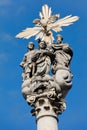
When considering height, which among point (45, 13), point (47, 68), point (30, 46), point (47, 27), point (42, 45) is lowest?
point (47, 68)

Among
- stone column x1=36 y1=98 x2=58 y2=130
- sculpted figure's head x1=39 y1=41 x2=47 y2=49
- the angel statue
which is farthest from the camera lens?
the angel statue

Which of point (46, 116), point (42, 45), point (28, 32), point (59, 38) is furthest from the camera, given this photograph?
point (28, 32)

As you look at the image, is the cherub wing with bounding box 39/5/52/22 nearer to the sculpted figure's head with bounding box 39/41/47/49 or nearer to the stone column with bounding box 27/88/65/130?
the sculpted figure's head with bounding box 39/41/47/49

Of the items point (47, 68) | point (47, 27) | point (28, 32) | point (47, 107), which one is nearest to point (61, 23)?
point (47, 27)

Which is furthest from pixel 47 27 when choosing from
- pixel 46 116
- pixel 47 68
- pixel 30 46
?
pixel 46 116

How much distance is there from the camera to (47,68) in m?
20.1

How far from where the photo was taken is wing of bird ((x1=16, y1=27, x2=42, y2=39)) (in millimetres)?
21770

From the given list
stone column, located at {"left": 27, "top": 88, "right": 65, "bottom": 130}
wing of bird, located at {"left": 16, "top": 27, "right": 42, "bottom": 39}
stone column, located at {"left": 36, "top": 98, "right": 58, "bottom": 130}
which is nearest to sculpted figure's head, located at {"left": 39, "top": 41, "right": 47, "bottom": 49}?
wing of bird, located at {"left": 16, "top": 27, "right": 42, "bottom": 39}

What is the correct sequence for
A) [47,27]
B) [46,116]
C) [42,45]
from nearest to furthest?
[46,116] → [42,45] → [47,27]

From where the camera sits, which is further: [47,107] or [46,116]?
[47,107]

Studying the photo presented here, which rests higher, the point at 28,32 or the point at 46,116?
the point at 28,32

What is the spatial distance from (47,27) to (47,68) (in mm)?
2263

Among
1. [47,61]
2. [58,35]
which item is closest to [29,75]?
[47,61]

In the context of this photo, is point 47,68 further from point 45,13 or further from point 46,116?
point 45,13
